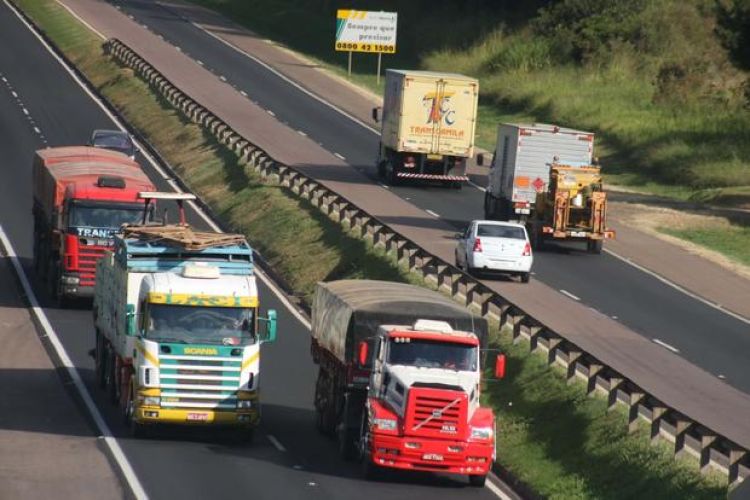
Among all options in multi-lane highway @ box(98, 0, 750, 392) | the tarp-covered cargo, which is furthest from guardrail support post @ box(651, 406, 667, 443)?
multi-lane highway @ box(98, 0, 750, 392)

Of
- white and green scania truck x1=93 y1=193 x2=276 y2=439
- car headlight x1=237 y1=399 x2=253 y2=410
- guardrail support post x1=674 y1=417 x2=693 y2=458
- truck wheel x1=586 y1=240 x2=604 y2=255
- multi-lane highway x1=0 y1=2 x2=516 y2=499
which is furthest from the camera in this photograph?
truck wheel x1=586 y1=240 x2=604 y2=255

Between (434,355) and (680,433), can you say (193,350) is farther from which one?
(680,433)

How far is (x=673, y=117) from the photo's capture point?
274 feet

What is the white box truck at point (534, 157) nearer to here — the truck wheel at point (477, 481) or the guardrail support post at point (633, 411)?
the guardrail support post at point (633, 411)

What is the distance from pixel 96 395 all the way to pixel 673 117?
53.9 meters

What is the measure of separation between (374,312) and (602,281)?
22164 millimetres

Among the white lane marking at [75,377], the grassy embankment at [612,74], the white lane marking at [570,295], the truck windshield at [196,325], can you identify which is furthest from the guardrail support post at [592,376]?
the grassy embankment at [612,74]

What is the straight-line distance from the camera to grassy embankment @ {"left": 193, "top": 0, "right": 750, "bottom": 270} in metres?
75.4

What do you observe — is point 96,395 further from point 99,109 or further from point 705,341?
point 99,109

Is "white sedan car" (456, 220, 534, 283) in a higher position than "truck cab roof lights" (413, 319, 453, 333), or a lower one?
lower

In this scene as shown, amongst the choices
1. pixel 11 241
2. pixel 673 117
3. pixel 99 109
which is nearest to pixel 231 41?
pixel 99 109

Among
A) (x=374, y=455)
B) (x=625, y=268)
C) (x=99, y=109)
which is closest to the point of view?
(x=374, y=455)

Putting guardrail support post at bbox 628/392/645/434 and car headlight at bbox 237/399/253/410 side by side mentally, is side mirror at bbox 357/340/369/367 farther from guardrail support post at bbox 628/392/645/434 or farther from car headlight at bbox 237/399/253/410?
guardrail support post at bbox 628/392/645/434

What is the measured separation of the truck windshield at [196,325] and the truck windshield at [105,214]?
14.3 metres
